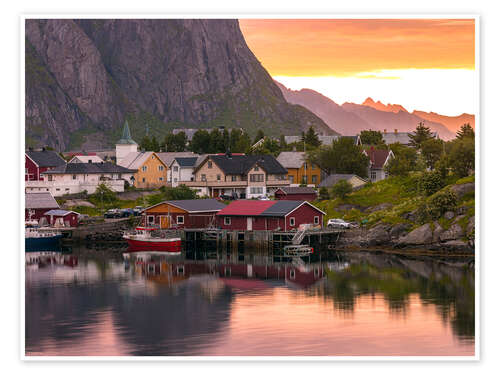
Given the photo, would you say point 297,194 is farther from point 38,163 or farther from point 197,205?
point 38,163

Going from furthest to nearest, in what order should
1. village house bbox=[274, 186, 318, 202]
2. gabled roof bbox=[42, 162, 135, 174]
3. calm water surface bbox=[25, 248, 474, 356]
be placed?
gabled roof bbox=[42, 162, 135, 174], village house bbox=[274, 186, 318, 202], calm water surface bbox=[25, 248, 474, 356]

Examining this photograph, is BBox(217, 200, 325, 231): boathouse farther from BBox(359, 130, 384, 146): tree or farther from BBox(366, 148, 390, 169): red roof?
BBox(359, 130, 384, 146): tree

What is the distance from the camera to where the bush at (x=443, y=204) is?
7622 centimetres

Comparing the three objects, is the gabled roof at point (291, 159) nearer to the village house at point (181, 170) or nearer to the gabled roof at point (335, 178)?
the village house at point (181, 170)

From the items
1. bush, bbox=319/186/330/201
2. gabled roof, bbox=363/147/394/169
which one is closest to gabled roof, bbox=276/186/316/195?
bush, bbox=319/186/330/201

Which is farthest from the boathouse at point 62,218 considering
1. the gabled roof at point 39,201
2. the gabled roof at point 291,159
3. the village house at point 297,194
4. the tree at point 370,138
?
the tree at point 370,138

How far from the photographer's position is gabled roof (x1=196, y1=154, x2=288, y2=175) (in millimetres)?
116812

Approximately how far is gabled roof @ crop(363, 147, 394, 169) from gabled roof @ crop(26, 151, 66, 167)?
44.0m

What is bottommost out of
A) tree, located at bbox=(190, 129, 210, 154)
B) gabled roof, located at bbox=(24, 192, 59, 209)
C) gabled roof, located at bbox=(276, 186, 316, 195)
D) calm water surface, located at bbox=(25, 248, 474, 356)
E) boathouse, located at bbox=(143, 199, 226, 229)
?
calm water surface, located at bbox=(25, 248, 474, 356)

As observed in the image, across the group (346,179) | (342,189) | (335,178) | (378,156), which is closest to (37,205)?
(342,189)

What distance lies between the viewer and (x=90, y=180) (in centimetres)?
11269

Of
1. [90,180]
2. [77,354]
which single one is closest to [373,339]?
[77,354]
